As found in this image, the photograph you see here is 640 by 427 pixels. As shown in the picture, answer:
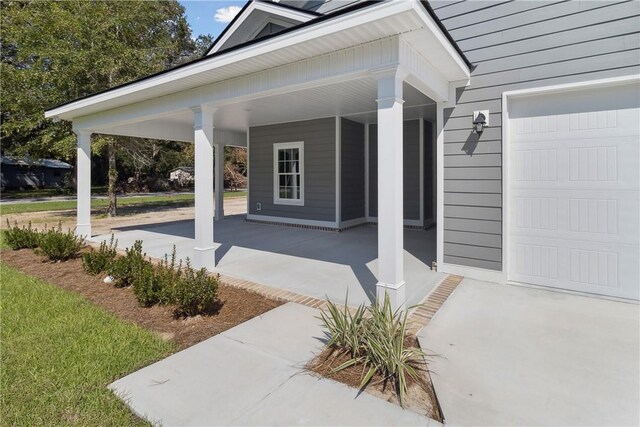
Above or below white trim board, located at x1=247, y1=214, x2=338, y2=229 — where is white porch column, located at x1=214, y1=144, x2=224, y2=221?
above

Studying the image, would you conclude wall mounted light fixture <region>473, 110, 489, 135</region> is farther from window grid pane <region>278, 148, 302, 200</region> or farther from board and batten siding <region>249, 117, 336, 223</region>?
window grid pane <region>278, 148, 302, 200</region>

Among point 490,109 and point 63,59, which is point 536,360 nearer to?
point 490,109

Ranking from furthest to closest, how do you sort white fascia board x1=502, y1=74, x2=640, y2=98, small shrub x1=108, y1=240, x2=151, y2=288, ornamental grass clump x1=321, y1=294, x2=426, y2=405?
small shrub x1=108, y1=240, x2=151, y2=288 < white fascia board x1=502, y1=74, x2=640, y2=98 < ornamental grass clump x1=321, y1=294, x2=426, y2=405

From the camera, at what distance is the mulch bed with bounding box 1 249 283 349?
11.3 feet

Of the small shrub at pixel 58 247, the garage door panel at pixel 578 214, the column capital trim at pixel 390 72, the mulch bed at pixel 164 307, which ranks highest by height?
the column capital trim at pixel 390 72

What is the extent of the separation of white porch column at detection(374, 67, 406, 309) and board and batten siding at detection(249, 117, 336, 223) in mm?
5421

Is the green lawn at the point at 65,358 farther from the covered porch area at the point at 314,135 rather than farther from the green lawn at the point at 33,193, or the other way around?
the green lawn at the point at 33,193

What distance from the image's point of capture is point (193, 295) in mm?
3682

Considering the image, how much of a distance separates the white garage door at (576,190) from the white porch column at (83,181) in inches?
334

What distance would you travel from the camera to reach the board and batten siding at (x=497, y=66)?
155 inches

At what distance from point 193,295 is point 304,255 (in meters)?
2.93

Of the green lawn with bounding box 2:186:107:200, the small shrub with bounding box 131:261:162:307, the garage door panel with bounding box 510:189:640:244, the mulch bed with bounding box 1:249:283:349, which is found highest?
the green lawn with bounding box 2:186:107:200

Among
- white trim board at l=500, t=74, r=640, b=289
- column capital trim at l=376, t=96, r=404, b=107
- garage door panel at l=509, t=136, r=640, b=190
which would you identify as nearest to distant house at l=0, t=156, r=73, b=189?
column capital trim at l=376, t=96, r=404, b=107

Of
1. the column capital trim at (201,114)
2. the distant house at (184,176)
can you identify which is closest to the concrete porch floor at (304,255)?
the column capital trim at (201,114)
